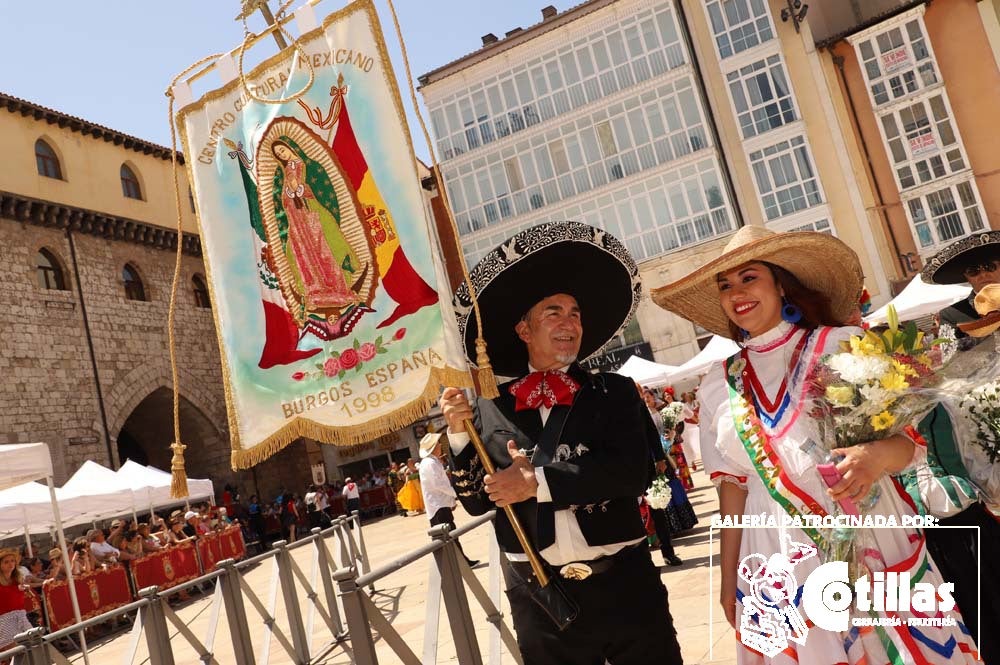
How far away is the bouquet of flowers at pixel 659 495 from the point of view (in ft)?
23.3

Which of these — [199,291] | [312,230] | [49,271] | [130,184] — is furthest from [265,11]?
[199,291]

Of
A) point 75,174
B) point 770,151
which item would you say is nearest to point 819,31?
point 770,151

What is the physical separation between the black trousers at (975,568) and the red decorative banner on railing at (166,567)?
13743 millimetres

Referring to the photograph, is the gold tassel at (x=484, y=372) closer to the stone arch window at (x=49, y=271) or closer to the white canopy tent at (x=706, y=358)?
the white canopy tent at (x=706, y=358)

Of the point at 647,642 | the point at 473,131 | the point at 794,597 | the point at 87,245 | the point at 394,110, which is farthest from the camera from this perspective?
the point at 473,131

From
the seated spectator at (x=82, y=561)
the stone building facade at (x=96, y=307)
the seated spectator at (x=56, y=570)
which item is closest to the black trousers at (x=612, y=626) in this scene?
the seated spectator at (x=56, y=570)

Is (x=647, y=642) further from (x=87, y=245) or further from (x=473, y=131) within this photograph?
(x=473, y=131)

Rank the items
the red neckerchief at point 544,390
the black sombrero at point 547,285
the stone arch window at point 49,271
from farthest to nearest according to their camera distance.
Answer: the stone arch window at point 49,271 → the black sombrero at point 547,285 → the red neckerchief at point 544,390

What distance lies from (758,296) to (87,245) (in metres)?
26.6

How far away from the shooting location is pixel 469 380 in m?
3.08

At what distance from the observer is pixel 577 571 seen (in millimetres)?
2826

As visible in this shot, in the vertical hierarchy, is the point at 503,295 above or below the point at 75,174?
below

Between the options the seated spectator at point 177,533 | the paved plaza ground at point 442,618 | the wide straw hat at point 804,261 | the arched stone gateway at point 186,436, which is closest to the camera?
the wide straw hat at point 804,261

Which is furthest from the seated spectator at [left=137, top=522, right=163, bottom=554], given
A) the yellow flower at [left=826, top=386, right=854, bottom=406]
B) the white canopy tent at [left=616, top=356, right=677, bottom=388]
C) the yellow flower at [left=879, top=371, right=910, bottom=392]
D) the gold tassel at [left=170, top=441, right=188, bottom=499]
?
the yellow flower at [left=879, top=371, right=910, bottom=392]
